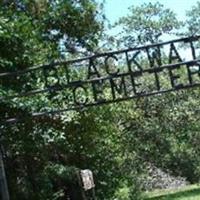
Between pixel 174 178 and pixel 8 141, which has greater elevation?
pixel 8 141

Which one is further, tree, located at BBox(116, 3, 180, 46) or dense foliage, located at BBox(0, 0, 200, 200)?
tree, located at BBox(116, 3, 180, 46)

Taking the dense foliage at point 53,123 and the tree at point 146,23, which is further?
the tree at point 146,23

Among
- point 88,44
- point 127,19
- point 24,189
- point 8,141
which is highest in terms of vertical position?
point 127,19

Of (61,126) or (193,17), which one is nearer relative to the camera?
(61,126)

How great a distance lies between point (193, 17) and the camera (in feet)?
73.0

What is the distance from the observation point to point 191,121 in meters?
19.7

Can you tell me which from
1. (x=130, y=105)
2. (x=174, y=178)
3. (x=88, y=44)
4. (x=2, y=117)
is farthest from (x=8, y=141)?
(x=174, y=178)

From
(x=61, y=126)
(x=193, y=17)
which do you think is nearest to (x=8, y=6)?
(x=61, y=126)

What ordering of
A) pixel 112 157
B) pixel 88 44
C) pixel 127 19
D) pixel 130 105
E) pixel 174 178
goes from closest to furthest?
1. pixel 88 44
2. pixel 112 157
3. pixel 130 105
4. pixel 127 19
5. pixel 174 178

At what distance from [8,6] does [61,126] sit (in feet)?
6.60

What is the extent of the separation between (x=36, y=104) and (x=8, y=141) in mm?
974

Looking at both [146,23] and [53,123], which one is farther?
[146,23]

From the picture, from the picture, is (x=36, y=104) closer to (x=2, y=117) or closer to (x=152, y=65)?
(x=2, y=117)

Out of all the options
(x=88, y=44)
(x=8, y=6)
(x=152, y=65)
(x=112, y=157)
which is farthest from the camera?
(x=112, y=157)
